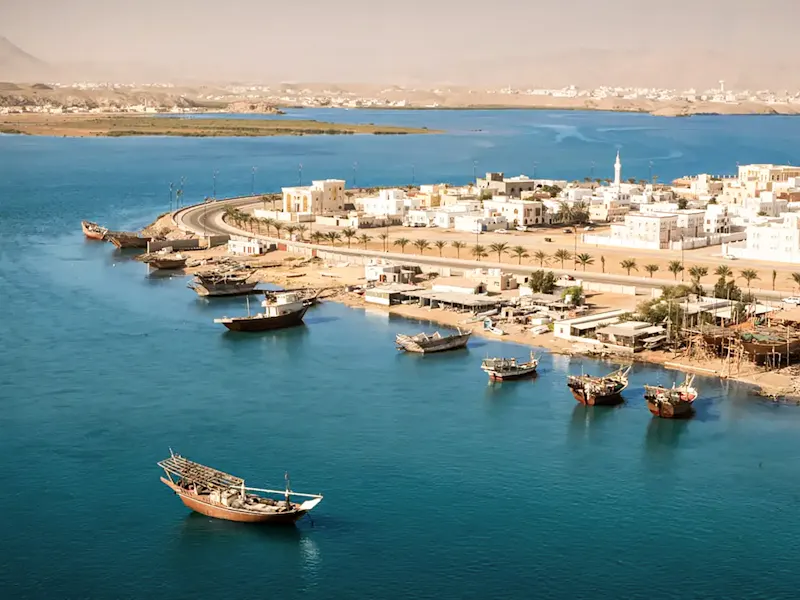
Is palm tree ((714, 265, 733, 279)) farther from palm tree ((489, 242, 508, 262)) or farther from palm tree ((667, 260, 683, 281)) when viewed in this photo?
palm tree ((489, 242, 508, 262))

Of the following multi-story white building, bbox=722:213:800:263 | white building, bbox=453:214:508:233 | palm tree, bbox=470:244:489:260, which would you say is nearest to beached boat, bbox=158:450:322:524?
palm tree, bbox=470:244:489:260

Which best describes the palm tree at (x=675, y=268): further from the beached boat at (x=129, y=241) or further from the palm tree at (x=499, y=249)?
the beached boat at (x=129, y=241)

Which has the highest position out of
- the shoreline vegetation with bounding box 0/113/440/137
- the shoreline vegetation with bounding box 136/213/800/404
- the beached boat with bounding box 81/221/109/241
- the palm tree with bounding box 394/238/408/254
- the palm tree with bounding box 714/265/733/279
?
the shoreline vegetation with bounding box 0/113/440/137

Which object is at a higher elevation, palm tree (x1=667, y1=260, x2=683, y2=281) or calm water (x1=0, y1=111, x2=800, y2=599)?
palm tree (x1=667, y1=260, x2=683, y2=281)

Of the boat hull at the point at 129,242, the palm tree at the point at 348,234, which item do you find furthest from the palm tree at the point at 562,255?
the boat hull at the point at 129,242

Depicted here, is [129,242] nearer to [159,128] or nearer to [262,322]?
[262,322]

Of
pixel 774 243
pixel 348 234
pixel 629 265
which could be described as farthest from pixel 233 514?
pixel 348 234

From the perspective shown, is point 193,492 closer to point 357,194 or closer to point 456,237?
point 456,237

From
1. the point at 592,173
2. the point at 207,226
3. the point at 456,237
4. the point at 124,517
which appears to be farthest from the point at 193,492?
the point at 592,173
